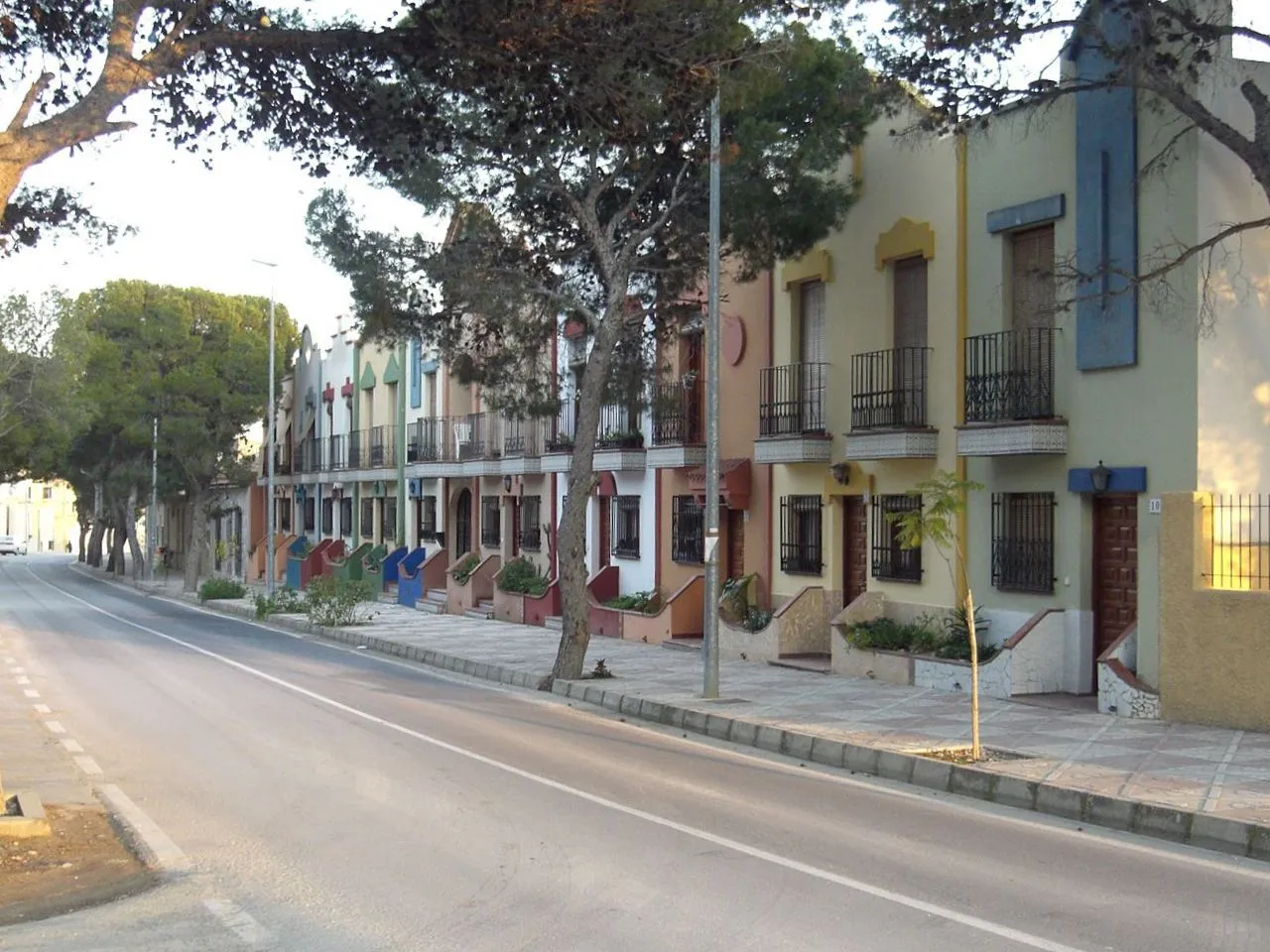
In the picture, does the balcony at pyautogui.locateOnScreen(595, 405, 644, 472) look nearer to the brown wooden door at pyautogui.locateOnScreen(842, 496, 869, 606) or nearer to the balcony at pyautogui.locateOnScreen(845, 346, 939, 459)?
the brown wooden door at pyautogui.locateOnScreen(842, 496, 869, 606)

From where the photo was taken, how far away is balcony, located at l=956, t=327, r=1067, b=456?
1659 centimetres

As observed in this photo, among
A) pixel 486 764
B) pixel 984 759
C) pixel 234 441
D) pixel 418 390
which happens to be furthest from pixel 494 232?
pixel 234 441

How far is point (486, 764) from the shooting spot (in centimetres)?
1216

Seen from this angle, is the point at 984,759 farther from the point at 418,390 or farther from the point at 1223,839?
the point at 418,390

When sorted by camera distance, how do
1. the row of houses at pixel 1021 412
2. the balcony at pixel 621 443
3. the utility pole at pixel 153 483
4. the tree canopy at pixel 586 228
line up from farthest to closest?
the utility pole at pixel 153 483 → the balcony at pixel 621 443 → the tree canopy at pixel 586 228 → the row of houses at pixel 1021 412

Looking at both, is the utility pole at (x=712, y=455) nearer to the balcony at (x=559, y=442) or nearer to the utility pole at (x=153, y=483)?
the balcony at (x=559, y=442)

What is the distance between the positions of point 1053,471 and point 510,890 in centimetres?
1124

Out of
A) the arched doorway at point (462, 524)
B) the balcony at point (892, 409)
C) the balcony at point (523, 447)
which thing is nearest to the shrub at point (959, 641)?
the balcony at point (892, 409)

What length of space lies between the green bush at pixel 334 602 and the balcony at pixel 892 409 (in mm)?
14507

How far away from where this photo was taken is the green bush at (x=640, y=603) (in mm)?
26062

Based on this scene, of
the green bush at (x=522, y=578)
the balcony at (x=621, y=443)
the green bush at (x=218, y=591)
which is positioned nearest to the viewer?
the balcony at (x=621, y=443)

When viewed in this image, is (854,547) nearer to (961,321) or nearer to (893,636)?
(893,636)

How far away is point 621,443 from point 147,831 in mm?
19005

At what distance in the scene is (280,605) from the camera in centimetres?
3512
